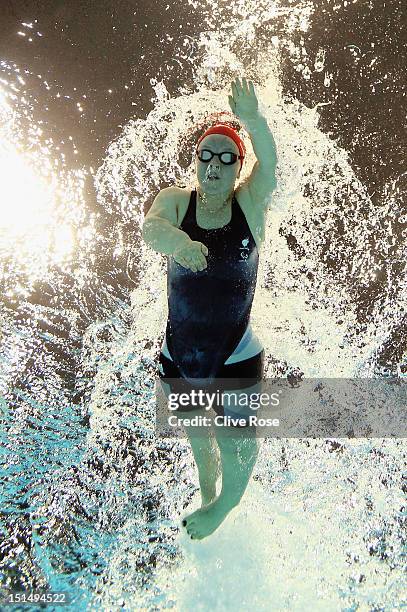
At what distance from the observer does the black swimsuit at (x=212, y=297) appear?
200cm

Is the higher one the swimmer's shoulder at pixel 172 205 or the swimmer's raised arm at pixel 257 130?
the swimmer's raised arm at pixel 257 130

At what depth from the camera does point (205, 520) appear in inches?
81.7

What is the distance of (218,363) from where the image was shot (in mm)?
2156

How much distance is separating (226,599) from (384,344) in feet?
5.37

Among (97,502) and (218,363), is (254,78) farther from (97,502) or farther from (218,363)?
(97,502)

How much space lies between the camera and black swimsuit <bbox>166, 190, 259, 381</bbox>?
2004 mm

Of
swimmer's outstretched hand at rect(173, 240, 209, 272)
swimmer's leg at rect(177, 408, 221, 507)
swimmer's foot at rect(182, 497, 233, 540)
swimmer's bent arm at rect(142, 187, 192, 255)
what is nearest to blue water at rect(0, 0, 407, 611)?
swimmer's leg at rect(177, 408, 221, 507)

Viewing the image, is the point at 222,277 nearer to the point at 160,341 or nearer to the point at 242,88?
the point at 242,88

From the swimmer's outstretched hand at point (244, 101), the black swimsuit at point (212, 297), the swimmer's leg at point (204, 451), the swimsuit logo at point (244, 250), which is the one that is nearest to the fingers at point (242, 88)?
the swimmer's outstretched hand at point (244, 101)

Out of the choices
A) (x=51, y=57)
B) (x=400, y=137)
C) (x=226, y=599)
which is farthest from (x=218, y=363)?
(x=51, y=57)

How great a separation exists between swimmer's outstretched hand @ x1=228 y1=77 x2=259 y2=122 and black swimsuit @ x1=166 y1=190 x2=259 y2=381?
303mm

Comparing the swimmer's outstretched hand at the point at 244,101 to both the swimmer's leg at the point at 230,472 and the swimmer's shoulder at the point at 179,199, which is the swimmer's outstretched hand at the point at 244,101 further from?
the swimmer's leg at the point at 230,472

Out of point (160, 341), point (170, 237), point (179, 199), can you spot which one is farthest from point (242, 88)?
point (160, 341)

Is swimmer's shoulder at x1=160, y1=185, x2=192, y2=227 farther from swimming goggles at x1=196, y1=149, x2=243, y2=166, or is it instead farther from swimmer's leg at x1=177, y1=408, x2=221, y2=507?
swimmer's leg at x1=177, y1=408, x2=221, y2=507
